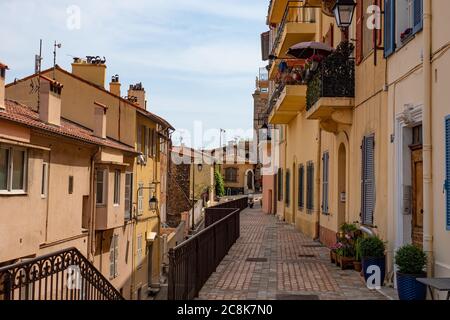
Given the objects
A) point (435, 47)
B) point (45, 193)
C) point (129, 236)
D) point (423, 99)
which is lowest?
point (129, 236)

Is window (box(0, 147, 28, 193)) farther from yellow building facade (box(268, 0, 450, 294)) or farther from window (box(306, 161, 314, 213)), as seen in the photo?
window (box(306, 161, 314, 213))

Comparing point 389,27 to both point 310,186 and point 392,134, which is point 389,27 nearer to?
point 392,134

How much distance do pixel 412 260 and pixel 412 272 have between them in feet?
0.61

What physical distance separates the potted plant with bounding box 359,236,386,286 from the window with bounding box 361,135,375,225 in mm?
1352

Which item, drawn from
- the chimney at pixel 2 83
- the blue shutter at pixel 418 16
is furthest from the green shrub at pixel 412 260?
the chimney at pixel 2 83

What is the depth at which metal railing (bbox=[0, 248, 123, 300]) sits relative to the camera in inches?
227

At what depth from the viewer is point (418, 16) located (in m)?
9.00

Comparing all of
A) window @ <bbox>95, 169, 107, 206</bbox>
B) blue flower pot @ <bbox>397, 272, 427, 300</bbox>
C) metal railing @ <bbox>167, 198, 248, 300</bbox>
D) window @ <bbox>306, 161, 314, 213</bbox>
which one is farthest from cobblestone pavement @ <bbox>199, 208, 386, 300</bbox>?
window @ <bbox>95, 169, 107, 206</bbox>

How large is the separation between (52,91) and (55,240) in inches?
195

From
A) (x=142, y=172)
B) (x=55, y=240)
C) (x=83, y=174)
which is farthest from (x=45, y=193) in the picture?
(x=142, y=172)

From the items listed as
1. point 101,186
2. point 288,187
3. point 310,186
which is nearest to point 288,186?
point 288,187

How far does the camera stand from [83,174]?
68.0ft
